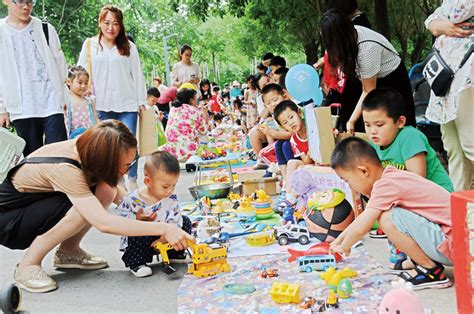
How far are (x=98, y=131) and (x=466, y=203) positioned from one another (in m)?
1.84

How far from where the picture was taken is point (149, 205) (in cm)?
326

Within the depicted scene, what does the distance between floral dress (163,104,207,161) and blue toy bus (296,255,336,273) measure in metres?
4.86

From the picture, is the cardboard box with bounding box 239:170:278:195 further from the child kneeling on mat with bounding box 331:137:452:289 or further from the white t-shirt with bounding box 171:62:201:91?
the white t-shirt with bounding box 171:62:201:91

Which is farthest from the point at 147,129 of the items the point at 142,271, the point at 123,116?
the point at 142,271

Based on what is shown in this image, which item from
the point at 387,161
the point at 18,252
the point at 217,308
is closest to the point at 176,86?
the point at 18,252

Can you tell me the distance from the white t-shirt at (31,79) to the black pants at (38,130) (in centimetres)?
5

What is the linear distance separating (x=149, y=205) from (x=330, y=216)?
116 cm

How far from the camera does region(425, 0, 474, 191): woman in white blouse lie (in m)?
3.13

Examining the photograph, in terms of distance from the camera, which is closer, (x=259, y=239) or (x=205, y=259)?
(x=205, y=259)

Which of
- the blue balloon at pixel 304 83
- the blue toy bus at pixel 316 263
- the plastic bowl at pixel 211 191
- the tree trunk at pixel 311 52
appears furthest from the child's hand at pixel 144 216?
the tree trunk at pixel 311 52

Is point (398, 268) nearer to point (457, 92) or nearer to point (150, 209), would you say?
point (457, 92)

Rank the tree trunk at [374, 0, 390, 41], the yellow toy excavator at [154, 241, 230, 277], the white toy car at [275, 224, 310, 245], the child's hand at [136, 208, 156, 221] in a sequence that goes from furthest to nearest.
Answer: the tree trunk at [374, 0, 390, 41] < the white toy car at [275, 224, 310, 245] < the child's hand at [136, 208, 156, 221] < the yellow toy excavator at [154, 241, 230, 277]

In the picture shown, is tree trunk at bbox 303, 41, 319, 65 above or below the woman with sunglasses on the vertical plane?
above

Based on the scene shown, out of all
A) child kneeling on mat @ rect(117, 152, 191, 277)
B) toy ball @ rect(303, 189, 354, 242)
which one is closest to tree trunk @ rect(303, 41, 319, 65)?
toy ball @ rect(303, 189, 354, 242)
